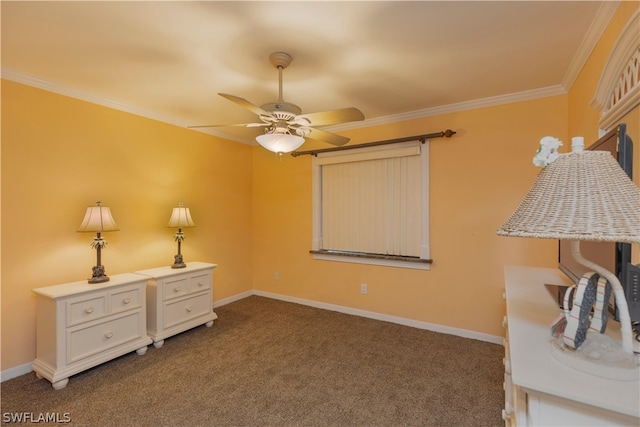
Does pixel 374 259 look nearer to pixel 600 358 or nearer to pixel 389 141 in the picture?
pixel 389 141

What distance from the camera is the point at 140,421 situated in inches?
70.4

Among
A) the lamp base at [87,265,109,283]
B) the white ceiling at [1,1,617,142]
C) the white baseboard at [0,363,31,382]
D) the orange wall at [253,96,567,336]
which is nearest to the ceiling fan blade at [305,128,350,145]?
A: the white ceiling at [1,1,617,142]

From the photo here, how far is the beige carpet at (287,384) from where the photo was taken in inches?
72.5

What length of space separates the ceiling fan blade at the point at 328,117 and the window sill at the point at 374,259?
190 centimetres

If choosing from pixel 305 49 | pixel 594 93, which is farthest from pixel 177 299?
pixel 594 93

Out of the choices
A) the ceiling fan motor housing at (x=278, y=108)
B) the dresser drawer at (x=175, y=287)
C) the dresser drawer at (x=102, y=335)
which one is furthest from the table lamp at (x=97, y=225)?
the ceiling fan motor housing at (x=278, y=108)

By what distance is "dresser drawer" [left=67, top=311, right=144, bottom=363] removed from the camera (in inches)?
87.2

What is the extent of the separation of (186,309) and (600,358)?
315cm

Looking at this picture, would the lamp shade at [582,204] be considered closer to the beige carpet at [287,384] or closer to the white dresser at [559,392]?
the white dresser at [559,392]

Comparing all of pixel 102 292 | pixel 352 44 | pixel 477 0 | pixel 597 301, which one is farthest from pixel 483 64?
pixel 102 292

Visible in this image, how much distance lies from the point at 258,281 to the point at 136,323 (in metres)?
1.96

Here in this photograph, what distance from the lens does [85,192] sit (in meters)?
2.69

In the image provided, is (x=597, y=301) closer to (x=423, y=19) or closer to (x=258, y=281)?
(x=423, y=19)

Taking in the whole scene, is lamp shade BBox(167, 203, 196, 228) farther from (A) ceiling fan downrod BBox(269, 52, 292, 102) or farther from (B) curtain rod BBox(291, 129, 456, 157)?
(A) ceiling fan downrod BBox(269, 52, 292, 102)
